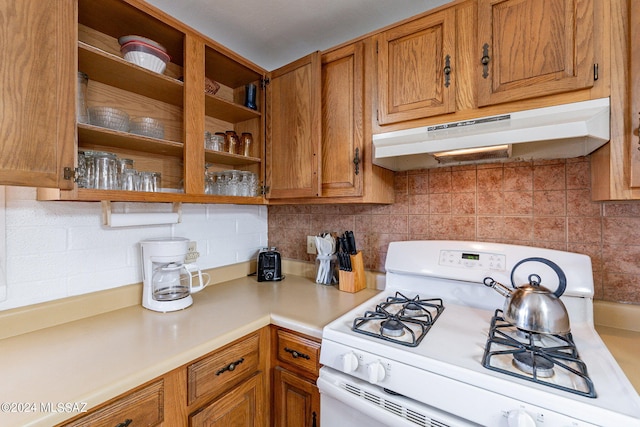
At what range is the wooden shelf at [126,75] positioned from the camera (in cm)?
107

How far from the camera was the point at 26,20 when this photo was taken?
859 millimetres

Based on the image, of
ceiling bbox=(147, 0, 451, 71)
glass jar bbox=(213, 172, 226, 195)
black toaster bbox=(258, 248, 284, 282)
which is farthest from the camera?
black toaster bbox=(258, 248, 284, 282)

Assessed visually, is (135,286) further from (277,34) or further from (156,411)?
(277,34)

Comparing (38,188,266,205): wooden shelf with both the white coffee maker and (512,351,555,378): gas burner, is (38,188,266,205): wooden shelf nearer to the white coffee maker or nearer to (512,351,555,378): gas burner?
the white coffee maker

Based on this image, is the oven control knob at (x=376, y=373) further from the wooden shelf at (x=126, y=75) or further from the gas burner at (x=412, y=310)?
the wooden shelf at (x=126, y=75)

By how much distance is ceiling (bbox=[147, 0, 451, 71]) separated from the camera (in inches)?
54.7

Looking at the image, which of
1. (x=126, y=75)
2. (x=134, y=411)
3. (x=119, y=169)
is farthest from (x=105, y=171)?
(x=134, y=411)

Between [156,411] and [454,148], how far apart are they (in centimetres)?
134

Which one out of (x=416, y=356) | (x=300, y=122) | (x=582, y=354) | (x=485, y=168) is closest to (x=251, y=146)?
(x=300, y=122)

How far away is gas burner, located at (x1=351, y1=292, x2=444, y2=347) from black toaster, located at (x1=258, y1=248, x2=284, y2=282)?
76cm

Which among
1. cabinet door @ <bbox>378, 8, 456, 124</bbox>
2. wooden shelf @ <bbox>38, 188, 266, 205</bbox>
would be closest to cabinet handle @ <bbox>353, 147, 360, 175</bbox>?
cabinet door @ <bbox>378, 8, 456, 124</bbox>

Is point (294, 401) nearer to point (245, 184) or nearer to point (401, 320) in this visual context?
point (401, 320)

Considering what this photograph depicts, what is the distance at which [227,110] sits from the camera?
1603 mm

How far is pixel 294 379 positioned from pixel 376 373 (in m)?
0.46
